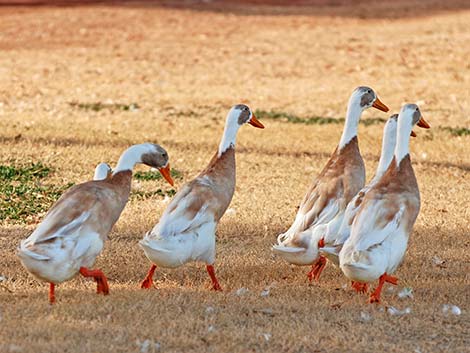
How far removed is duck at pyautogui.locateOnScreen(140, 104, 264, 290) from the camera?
677 cm

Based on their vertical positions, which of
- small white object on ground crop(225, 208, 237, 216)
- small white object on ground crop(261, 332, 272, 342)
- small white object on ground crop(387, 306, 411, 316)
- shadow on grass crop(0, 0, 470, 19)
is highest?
small white object on ground crop(261, 332, 272, 342)

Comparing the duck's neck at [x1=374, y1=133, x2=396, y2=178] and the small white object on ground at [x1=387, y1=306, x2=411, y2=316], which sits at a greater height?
the duck's neck at [x1=374, y1=133, x2=396, y2=178]

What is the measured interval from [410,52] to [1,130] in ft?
28.9

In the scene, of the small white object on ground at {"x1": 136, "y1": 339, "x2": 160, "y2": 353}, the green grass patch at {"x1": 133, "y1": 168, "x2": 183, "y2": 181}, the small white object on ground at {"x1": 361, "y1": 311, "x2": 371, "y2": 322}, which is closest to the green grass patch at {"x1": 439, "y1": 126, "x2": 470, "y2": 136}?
the green grass patch at {"x1": 133, "y1": 168, "x2": 183, "y2": 181}

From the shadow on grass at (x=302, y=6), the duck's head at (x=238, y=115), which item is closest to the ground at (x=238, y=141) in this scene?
the shadow on grass at (x=302, y=6)

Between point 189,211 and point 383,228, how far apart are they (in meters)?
1.17

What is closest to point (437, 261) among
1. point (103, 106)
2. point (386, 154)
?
point (386, 154)

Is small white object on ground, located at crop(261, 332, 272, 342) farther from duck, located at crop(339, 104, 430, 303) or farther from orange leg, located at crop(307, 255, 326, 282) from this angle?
orange leg, located at crop(307, 255, 326, 282)

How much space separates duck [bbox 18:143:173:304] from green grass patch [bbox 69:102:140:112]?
288 inches

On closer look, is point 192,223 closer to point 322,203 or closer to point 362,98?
point 322,203

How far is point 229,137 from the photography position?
7633 mm

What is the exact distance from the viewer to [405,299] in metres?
6.88

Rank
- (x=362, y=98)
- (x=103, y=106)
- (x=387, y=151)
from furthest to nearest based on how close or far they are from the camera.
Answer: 1. (x=103, y=106)
2. (x=362, y=98)
3. (x=387, y=151)

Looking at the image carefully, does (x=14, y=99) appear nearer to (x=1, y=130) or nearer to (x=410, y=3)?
(x=1, y=130)
